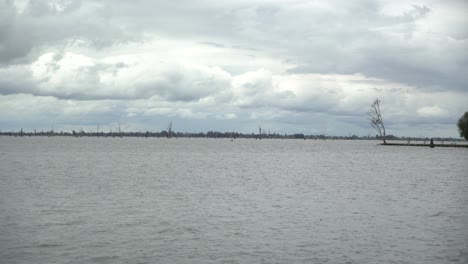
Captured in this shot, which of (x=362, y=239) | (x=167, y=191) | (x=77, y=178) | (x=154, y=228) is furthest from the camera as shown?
(x=77, y=178)

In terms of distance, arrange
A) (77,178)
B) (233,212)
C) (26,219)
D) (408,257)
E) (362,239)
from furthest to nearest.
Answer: (77,178)
(233,212)
(26,219)
(362,239)
(408,257)

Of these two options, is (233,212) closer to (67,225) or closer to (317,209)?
(317,209)

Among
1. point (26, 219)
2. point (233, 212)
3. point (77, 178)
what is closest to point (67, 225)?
point (26, 219)

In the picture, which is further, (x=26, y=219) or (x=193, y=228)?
(x=26, y=219)

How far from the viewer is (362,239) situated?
82.7 ft

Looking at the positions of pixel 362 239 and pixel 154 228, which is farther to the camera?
pixel 154 228

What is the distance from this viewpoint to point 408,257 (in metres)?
21.8

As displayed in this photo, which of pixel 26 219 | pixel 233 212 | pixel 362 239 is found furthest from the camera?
pixel 233 212

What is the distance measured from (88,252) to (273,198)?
22039 millimetres

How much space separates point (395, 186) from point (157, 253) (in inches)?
1438

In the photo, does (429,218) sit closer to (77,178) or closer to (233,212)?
(233,212)

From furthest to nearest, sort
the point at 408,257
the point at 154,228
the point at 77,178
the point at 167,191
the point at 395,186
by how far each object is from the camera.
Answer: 1. the point at 77,178
2. the point at 395,186
3. the point at 167,191
4. the point at 154,228
5. the point at 408,257

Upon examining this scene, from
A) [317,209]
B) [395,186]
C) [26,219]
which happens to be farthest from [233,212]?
[395,186]

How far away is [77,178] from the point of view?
5975 cm
